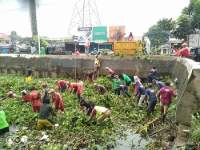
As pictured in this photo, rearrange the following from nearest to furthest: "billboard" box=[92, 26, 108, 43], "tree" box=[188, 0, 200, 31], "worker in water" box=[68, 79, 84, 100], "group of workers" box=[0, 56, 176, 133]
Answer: "group of workers" box=[0, 56, 176, 133] < "worker in water" box=[68, 79, 84, 100] < "tree" box=[188, 0, 200, 31] < "billboard" box=[92, 26, 108, 43]

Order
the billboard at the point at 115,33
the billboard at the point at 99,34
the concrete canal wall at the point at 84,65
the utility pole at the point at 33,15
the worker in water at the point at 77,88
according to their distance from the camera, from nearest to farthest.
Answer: the worker in water at the point at 77,88, the concrete canal wall at the point at 84,65, the billboard at the point at 99,34, the billboard at the point at 115,33, the utility pole at the point at 33,15

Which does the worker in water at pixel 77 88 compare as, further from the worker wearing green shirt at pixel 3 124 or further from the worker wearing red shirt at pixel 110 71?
the worker wearing red shirt at pixel 110 71

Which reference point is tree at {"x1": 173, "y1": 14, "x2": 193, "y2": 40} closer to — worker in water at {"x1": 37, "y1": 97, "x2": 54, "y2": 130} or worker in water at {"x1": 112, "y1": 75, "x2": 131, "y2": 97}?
worker in water at {"x1": 112, "y1": 75, "x2": 131, "y2": 97}

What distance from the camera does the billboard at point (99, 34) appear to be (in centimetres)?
4012

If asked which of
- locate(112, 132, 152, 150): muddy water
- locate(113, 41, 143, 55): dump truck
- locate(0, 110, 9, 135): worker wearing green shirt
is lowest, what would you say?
locate(112, 132, 152, 150): muddy water

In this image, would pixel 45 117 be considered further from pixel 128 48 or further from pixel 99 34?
pixel 99 34

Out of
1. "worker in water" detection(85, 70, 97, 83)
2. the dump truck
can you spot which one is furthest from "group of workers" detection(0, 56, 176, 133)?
the dump truck

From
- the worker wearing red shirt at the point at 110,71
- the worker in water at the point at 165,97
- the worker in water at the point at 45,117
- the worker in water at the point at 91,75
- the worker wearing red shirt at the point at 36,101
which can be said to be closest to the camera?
the worker in water at the point at 45,117

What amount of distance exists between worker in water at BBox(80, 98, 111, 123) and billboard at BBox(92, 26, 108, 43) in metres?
25.8

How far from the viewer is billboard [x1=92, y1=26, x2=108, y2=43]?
40.1m

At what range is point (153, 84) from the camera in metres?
23.2

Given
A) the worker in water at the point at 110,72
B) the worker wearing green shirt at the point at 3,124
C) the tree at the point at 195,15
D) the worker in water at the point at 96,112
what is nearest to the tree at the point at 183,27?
the tree at the point at 195,15

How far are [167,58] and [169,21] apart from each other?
26.6m

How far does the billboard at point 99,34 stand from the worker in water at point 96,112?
2583 cm
